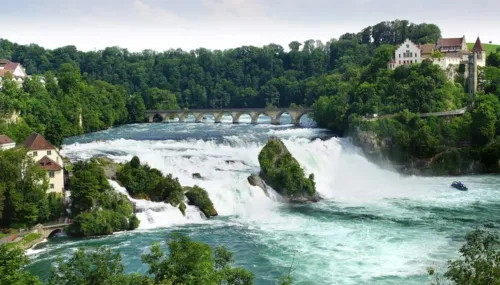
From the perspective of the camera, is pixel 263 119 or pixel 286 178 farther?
pixel 263 119

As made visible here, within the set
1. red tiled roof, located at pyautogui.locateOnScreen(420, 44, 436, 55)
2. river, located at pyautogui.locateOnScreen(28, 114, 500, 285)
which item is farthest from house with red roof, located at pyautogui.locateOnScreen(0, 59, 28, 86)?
red tiled roof, located at pyautogui.locateOnScreen(420, 44, 436, 55)

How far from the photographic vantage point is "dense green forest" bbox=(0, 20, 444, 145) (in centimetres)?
9525

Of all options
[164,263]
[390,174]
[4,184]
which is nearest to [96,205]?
[4,184]

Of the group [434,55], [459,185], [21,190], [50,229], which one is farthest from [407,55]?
[21,190]

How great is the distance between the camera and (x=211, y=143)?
5509 cm

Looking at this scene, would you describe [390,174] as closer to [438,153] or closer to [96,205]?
[438,153]

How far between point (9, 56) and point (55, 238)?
11048 centimetres

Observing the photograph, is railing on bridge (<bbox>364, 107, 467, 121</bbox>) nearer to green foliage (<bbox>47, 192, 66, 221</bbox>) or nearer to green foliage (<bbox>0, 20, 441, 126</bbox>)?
green foliage (<bbox>47, 192, 66, 221</bbox>)

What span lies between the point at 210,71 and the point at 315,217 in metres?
104

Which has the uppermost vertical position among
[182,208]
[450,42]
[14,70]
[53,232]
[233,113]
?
[450,42]

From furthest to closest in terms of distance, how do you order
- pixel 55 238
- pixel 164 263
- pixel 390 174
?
1. pixel 390 174
2. pixel 55 238
3. pixel 164 263

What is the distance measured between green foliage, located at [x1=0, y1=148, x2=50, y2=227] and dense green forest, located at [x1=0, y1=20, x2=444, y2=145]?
1924 inches

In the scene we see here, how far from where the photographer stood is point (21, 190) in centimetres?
3394

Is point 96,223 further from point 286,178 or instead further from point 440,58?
point 440,58
